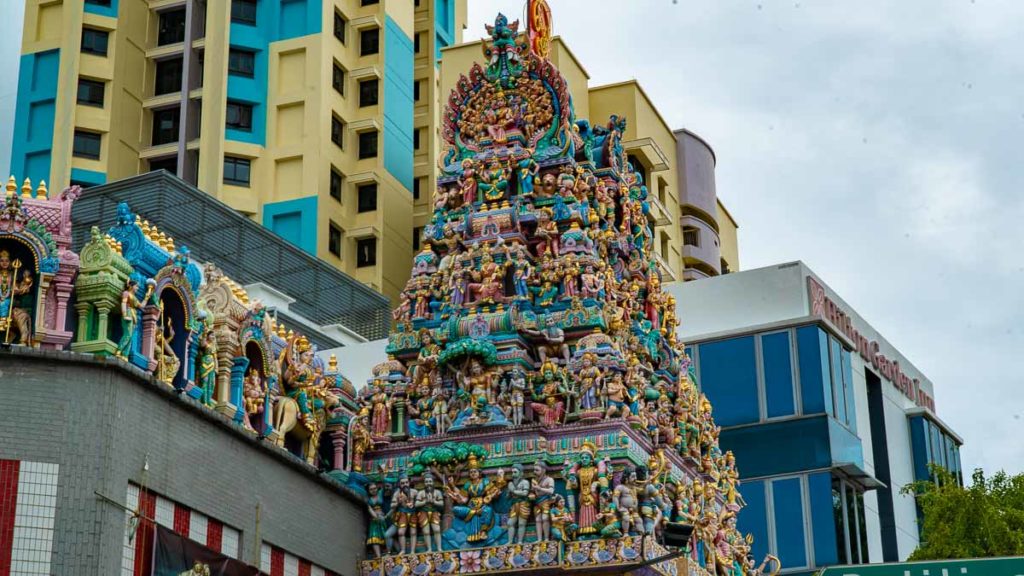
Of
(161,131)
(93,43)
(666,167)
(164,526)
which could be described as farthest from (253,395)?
(666,167)

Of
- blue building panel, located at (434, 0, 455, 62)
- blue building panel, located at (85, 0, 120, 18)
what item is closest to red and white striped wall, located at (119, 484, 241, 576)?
Result: blue building panel, located at (85, 0, 120, 18)

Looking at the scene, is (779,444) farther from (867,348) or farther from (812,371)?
(867,348)

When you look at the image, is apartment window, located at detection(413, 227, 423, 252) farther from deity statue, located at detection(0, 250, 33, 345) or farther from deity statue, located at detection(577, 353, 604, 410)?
deity statue, located at detection(0, 250, 33, 345)

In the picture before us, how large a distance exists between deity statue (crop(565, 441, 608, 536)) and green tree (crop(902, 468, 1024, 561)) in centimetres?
1584

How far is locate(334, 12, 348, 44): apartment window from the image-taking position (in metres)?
75.4

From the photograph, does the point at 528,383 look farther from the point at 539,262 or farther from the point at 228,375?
the point at 228,375

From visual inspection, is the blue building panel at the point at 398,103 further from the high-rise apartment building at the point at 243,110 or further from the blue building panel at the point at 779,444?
the blue building panel at the point at 779,444

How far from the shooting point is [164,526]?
3122 centimetres

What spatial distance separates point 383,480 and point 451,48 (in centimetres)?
3786

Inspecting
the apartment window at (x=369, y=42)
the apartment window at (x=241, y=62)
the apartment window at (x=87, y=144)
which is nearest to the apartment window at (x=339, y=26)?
the apartment window at (x=369, y=42)

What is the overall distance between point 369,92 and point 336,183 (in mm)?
4943

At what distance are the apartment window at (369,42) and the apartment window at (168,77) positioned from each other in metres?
8.05

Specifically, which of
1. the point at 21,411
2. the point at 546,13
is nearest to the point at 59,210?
the point at 21,411

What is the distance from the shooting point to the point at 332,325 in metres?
63.8
